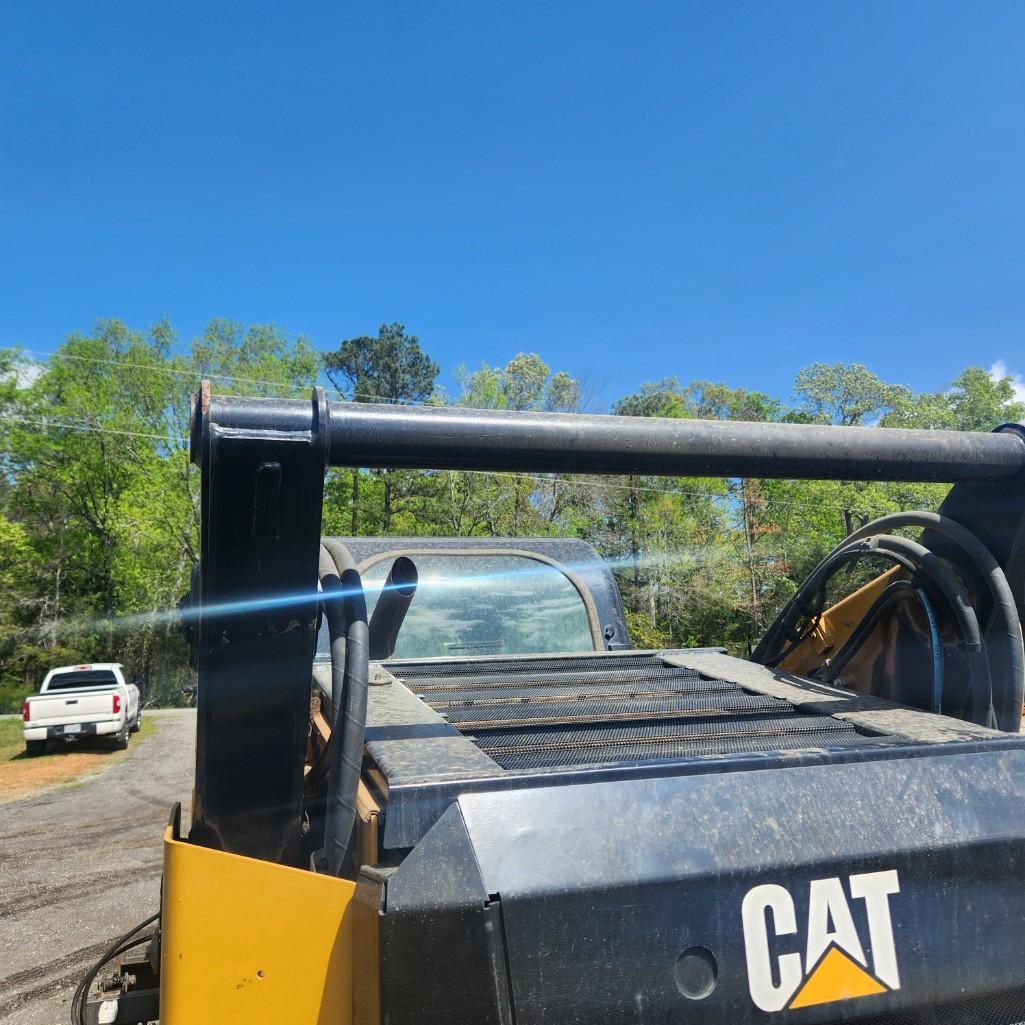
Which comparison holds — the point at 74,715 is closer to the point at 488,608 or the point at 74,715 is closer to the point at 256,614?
the point at 488,608

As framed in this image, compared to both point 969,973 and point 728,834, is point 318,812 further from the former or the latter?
point 969,973

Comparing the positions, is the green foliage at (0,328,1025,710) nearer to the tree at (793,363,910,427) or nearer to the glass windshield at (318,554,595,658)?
the tree at (793,363,910,427)

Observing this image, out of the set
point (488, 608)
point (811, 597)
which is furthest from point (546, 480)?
point (811, 597)

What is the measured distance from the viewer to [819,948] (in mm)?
1483

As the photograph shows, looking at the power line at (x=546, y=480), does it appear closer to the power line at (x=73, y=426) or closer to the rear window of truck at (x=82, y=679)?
the power line at (x=73, y=426)

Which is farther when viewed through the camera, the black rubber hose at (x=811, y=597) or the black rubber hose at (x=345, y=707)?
the black rubber hose at (x=811, y=597)

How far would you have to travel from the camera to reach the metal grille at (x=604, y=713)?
6.48 feet

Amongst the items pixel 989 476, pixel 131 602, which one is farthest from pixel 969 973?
pixel 131 602

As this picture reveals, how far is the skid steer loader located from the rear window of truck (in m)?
16.4

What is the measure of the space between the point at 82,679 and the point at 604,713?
16678 millimetres

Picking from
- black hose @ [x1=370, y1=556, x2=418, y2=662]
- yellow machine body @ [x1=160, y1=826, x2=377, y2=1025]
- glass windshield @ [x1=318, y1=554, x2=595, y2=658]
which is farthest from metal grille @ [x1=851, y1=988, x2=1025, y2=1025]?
glass windshield @ [x1=318, y1=554, x2=595, y2=658]

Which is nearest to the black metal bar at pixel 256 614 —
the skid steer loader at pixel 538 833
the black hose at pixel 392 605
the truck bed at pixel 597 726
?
the skid steer loader at pixel 538 833

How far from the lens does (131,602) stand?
36312 mm

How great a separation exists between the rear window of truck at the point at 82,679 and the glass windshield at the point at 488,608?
14230 millimetres
